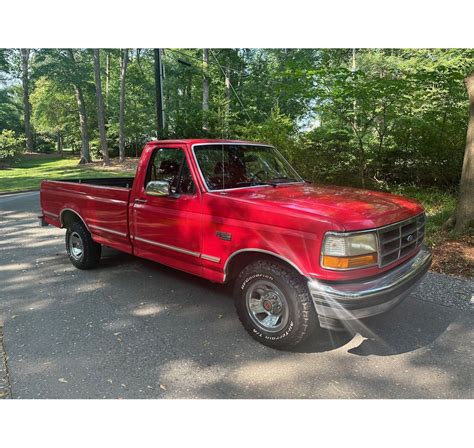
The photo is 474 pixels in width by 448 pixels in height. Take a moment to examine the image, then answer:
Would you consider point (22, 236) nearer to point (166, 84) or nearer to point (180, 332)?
point (180, 332)

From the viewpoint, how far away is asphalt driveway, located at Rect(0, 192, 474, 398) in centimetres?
279

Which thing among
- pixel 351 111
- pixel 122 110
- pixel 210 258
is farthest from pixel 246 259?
pixel 122 110

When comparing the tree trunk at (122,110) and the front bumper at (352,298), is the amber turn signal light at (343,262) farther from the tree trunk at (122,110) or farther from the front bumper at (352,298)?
the tree trunk at (122,110)

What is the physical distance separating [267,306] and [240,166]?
1.68 meters

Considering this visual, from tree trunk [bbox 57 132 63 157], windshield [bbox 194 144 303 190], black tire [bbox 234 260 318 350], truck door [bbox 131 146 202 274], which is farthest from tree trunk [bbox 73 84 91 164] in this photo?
black tire [bbox 234 260 318 350]

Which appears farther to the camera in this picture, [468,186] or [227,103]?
Answer: [227,103]

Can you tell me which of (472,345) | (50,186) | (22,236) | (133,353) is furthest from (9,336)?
(22,236)

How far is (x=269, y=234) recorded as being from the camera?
314 cm

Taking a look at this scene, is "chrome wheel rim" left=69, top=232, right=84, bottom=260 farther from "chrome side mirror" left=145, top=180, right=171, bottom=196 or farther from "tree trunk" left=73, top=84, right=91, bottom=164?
"tree trunk" left=73, top=84, right=91, bottom=164

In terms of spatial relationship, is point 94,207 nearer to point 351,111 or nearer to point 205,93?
point 351,111

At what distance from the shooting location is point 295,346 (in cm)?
324

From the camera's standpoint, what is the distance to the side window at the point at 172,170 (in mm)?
4051

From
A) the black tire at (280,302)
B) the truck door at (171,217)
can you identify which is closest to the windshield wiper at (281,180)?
the truck door at (171,217)

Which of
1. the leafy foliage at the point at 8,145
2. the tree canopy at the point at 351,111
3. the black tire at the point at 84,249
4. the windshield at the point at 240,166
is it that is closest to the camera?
the windshield at the point at 240,166
